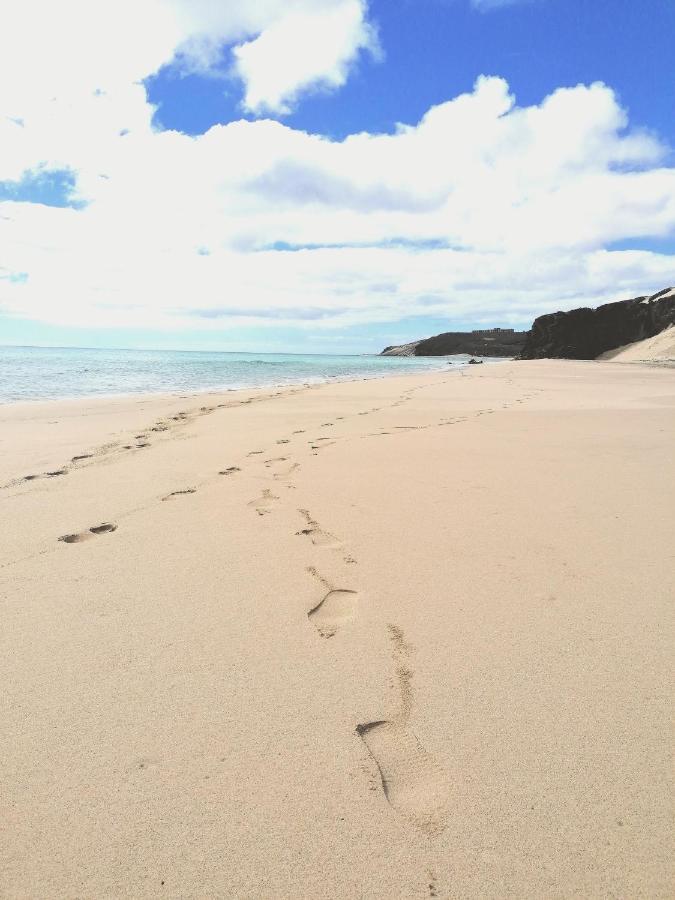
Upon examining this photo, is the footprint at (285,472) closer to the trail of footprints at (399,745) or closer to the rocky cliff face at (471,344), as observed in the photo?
the trail of footprints at (399,745)

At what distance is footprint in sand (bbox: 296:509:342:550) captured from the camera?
9.48ft

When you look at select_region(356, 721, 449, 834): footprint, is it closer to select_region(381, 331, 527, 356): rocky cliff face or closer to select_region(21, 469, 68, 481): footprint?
select_region(21, 469, 68, 481): footprint

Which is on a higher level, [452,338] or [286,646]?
[452,338]

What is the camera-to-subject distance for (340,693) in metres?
1.66

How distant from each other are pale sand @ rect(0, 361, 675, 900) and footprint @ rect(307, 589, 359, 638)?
1cm

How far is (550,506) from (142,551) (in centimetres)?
253

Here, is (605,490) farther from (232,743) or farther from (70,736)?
(70,736)

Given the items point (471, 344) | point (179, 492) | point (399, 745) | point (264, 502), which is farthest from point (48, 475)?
point (471, 344)

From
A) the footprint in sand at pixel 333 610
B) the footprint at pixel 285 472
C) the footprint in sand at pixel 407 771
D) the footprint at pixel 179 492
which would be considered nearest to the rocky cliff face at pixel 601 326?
the footprint at pixel 285 472

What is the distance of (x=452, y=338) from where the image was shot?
104m

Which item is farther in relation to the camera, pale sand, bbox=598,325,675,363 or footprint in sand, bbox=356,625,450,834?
pale sand, bbox=598,325,675,363

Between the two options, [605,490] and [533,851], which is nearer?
[533,851]

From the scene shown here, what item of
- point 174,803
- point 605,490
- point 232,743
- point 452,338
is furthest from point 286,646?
point 452,338

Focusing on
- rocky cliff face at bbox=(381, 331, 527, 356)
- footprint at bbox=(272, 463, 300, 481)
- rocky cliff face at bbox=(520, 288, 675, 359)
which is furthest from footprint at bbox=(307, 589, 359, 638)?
rocky cliff face at bbox=(381, 331, 527, 356)
